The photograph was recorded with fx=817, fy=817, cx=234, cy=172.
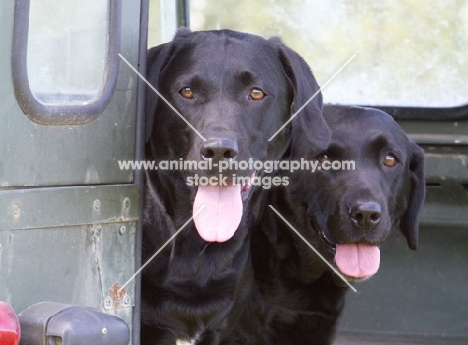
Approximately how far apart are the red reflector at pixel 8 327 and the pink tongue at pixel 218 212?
81 cm

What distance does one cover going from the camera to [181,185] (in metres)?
2.62

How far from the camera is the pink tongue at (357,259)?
3064 mm

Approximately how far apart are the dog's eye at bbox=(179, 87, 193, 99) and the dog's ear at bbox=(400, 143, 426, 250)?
1133mm

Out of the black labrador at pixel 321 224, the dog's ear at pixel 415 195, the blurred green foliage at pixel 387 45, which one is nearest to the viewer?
the black labrador at pixel 321 224

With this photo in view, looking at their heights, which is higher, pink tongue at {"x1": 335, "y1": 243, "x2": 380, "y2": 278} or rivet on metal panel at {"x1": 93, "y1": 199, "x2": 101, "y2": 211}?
rivet on metal panel at {"x1": 93, "y1": 199, "x2": 101, "y2": 211}

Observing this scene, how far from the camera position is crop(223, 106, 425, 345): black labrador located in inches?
125

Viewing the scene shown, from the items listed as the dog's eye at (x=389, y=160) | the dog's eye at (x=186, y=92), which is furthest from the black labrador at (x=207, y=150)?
the dog's eye at (x=389, y=160)

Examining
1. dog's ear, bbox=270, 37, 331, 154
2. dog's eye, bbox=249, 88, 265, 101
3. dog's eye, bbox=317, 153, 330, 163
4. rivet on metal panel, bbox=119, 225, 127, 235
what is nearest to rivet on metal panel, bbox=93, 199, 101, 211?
rivet on metal panel, bbox=119, 225, 127, 235

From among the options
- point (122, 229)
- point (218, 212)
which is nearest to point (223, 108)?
point (218, 212)

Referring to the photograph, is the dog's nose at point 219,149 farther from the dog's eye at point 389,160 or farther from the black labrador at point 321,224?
the dog's eye at point 389,160

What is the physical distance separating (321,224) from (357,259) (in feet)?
0.63

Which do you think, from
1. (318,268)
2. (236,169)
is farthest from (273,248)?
(236,169)

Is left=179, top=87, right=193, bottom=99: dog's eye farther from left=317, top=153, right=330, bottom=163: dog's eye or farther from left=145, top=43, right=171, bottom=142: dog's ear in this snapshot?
left=317, top=153, right=330, bottom=163: dog's eye

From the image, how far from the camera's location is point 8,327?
1646mm
